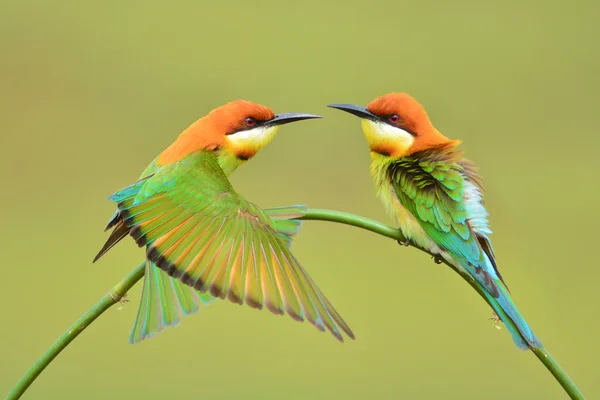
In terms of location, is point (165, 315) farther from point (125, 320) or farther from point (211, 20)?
point (211, 20)

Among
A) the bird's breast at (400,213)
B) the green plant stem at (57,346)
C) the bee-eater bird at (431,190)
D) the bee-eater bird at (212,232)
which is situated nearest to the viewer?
the green plant stem at (57,346)

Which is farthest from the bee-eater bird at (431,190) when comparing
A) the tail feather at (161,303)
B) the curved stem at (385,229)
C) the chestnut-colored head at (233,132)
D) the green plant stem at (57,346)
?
the green plant stem at (57,346)

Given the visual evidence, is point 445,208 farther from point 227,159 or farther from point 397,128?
point 227,159

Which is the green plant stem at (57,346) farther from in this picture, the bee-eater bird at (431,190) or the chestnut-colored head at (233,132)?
the bee-eater bird at (431,190)

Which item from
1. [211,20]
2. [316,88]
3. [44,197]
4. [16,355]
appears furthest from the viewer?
[211,20]

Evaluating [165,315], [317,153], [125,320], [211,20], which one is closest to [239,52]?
[211,20]

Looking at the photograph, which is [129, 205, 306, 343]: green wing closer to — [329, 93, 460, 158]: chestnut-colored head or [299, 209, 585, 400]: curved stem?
[299, 209, 585, 400]: curved stem

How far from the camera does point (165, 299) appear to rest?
1712 mm

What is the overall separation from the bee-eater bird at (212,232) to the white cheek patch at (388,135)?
0.27 m

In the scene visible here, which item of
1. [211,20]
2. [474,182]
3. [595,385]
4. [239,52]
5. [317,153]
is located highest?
[211,20]

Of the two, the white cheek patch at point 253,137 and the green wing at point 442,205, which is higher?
the white cheek patch at point 253,137

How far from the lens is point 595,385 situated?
3572 mm

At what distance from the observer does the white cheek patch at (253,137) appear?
191cm

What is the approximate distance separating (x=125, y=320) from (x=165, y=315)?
2120 millimetres
